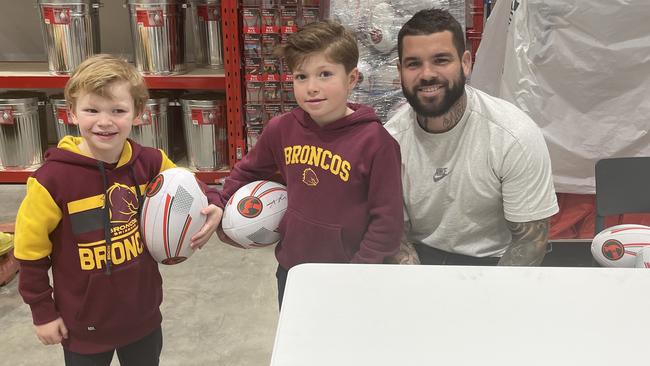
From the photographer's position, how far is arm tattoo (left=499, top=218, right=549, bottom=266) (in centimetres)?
169

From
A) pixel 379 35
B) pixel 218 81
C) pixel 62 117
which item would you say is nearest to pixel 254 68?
pixel 218 81

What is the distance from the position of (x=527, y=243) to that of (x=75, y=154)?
3.77ft

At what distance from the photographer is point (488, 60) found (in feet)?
9.64

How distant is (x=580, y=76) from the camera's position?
105 inches

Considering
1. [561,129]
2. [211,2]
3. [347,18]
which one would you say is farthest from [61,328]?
[211,2]

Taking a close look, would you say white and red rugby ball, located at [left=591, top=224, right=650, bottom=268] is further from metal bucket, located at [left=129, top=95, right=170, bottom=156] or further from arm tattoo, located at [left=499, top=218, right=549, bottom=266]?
metal bucket, located at [left=129, top=95, right=170, bottom=156]

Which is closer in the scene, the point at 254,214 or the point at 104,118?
the point at 104,118

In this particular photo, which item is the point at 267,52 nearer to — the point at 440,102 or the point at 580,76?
the point at 580,76

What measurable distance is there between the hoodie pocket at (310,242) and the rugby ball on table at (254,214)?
0.17 ft

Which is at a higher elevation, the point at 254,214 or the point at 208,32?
the point at 208,32

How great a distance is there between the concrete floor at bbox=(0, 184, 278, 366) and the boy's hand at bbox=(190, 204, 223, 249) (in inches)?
31.6

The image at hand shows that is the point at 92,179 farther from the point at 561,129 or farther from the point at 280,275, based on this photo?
the point at 561,129

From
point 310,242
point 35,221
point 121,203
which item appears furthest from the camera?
point 310,242

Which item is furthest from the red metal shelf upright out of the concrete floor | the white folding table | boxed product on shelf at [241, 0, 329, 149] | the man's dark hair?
the white folding table
